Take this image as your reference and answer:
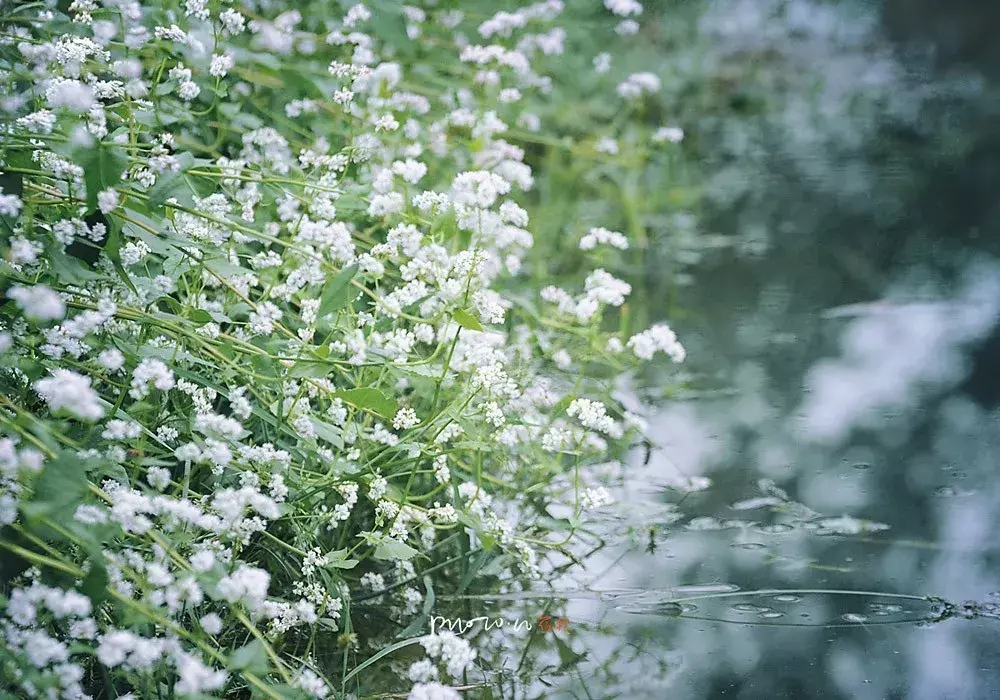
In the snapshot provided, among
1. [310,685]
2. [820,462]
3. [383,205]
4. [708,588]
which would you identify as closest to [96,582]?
[310,685]

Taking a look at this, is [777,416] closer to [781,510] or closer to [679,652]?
[781,510]

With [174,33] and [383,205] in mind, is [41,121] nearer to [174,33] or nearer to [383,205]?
[174,33]

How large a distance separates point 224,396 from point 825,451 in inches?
41.8

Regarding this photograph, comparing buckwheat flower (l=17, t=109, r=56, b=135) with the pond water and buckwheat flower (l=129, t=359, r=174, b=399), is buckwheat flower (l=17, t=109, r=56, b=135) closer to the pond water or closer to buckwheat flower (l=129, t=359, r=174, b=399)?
buckwheat flower (l=129, t=359, r=174, b=399)

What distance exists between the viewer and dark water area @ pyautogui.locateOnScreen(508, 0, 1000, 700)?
50.8 inches

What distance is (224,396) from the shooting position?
1.24 metres

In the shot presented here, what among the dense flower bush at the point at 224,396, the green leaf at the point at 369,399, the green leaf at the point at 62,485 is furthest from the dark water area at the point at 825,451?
the green leaf at the point at 62,485

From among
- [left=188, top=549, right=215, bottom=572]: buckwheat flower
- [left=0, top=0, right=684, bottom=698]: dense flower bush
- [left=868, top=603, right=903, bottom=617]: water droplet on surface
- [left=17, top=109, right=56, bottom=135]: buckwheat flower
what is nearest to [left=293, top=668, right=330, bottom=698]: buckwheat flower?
[left=0, top=0, right=684, bottom=698]: dense flower bush

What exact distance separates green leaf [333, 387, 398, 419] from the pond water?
364 mm

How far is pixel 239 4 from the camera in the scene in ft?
6.61

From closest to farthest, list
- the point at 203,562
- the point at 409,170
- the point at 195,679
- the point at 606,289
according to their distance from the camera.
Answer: the point at 195,679, the point at 203,562, the point at 409,170, the point at 606,289

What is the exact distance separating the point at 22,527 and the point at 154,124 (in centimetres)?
62

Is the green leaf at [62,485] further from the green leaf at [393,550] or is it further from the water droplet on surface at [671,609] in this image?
the water droplet on surface at [671,609]

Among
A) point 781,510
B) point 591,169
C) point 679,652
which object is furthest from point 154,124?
point 591,169
